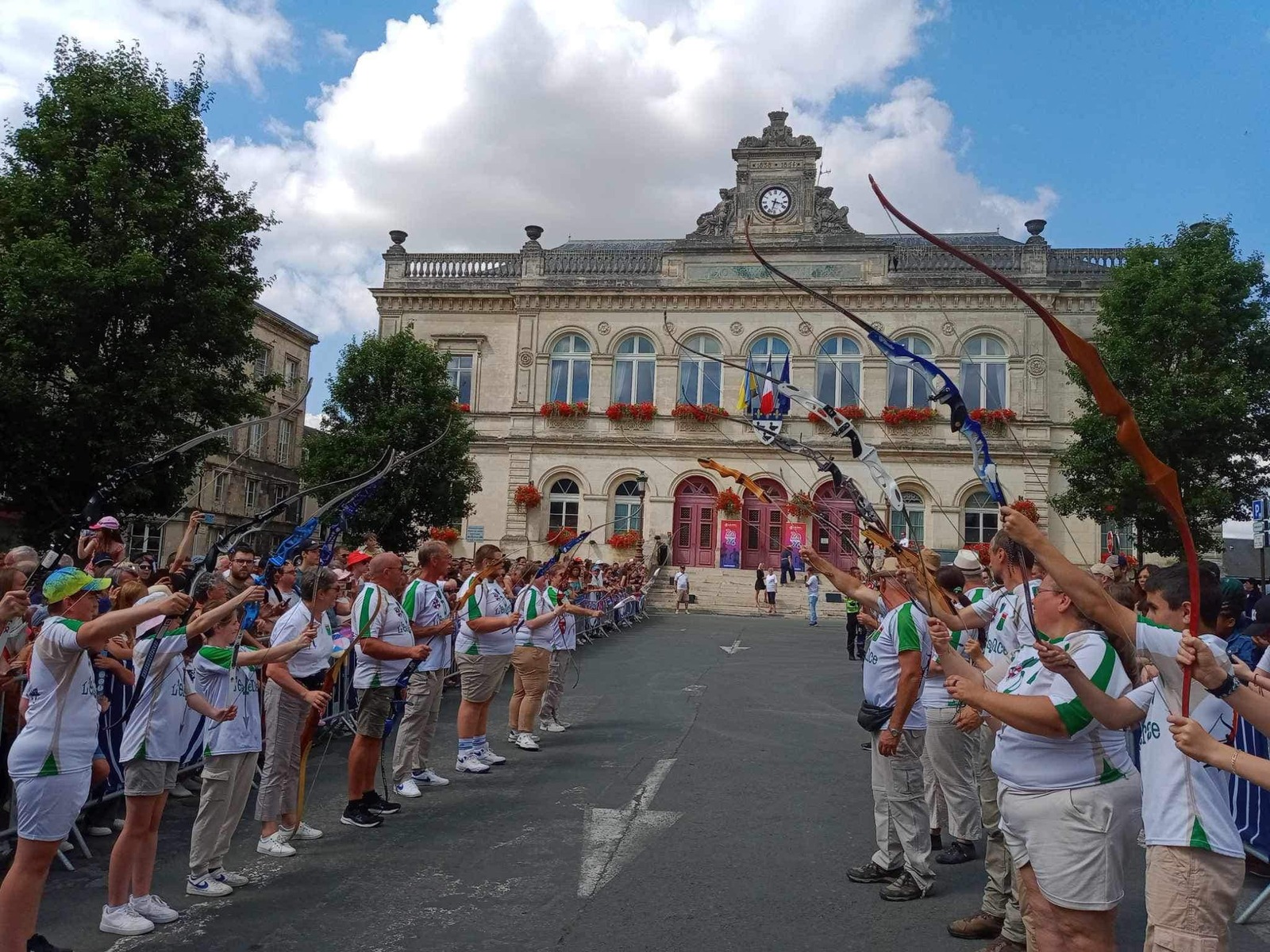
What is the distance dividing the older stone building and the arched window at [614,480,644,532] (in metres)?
12.1

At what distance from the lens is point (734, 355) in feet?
117

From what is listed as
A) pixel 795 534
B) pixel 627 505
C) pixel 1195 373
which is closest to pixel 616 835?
pixel 1195 373

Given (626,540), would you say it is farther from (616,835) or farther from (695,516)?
(616,835)

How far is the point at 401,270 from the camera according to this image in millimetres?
38438

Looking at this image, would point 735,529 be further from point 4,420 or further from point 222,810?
point 222,810

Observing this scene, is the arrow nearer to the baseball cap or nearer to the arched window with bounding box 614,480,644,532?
the baseball cap

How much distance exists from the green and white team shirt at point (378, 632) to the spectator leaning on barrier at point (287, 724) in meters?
0.38

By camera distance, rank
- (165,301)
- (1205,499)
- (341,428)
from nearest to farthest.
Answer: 1. (165,301)
2. (1205,499)
3. (341,428)

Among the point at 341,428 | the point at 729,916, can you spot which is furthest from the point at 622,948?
the point at 341,428

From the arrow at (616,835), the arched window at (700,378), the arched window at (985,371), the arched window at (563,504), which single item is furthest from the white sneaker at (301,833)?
the arched window at (985,371)

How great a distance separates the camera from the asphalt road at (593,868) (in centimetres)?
512

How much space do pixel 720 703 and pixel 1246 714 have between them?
32.0 ft

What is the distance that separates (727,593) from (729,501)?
384 cm

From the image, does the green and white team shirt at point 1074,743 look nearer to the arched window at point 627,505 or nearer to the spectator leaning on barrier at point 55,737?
the spectator leaning on barrier at point 55,737
